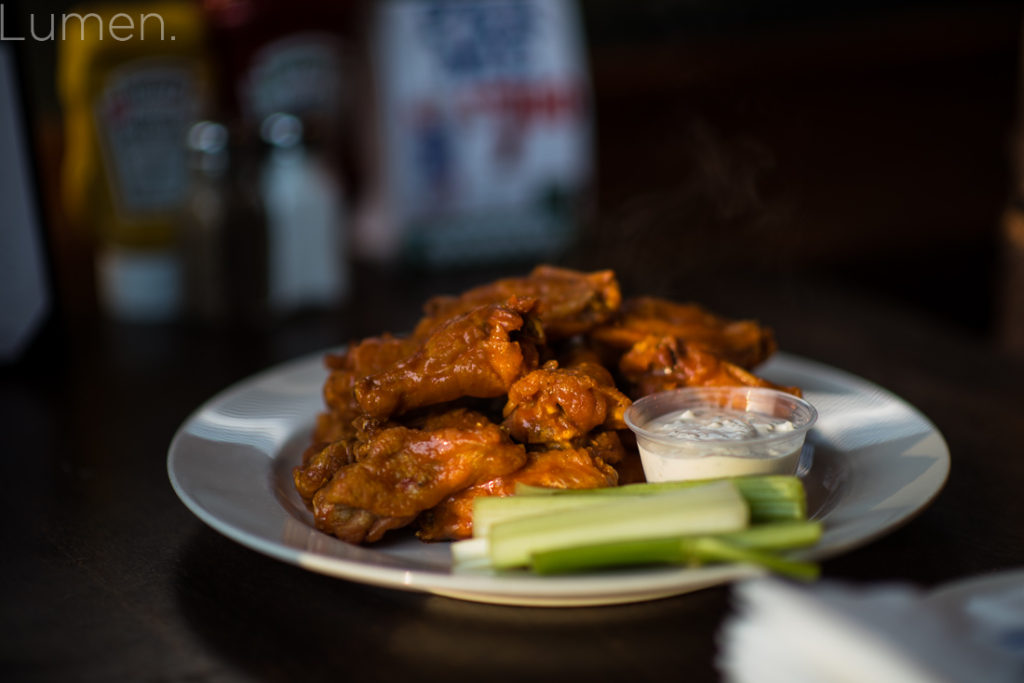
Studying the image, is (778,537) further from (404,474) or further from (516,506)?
(404,474)

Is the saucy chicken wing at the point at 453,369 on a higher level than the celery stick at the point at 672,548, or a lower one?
higher

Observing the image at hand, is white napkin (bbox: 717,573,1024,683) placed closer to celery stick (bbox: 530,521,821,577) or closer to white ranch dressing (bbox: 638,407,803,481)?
celery stick (bbox: 530,521,821,577)

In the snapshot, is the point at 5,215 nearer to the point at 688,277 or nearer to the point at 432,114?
the point at 432,114

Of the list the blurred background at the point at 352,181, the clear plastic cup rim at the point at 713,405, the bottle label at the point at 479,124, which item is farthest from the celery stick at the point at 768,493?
the bottle label at the point at 479,124

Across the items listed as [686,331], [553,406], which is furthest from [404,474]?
[686,331]

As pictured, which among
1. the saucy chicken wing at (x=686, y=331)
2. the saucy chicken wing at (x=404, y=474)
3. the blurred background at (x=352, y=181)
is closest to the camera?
the saucy chicken wing at (x=404, y=474)

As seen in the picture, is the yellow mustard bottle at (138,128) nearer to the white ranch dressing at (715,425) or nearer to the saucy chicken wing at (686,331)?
the saucy chicken wing at (686,331)

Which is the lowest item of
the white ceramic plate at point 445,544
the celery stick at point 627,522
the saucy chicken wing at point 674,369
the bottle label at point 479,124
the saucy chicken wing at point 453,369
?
the white ceramic plate at point 445,544
